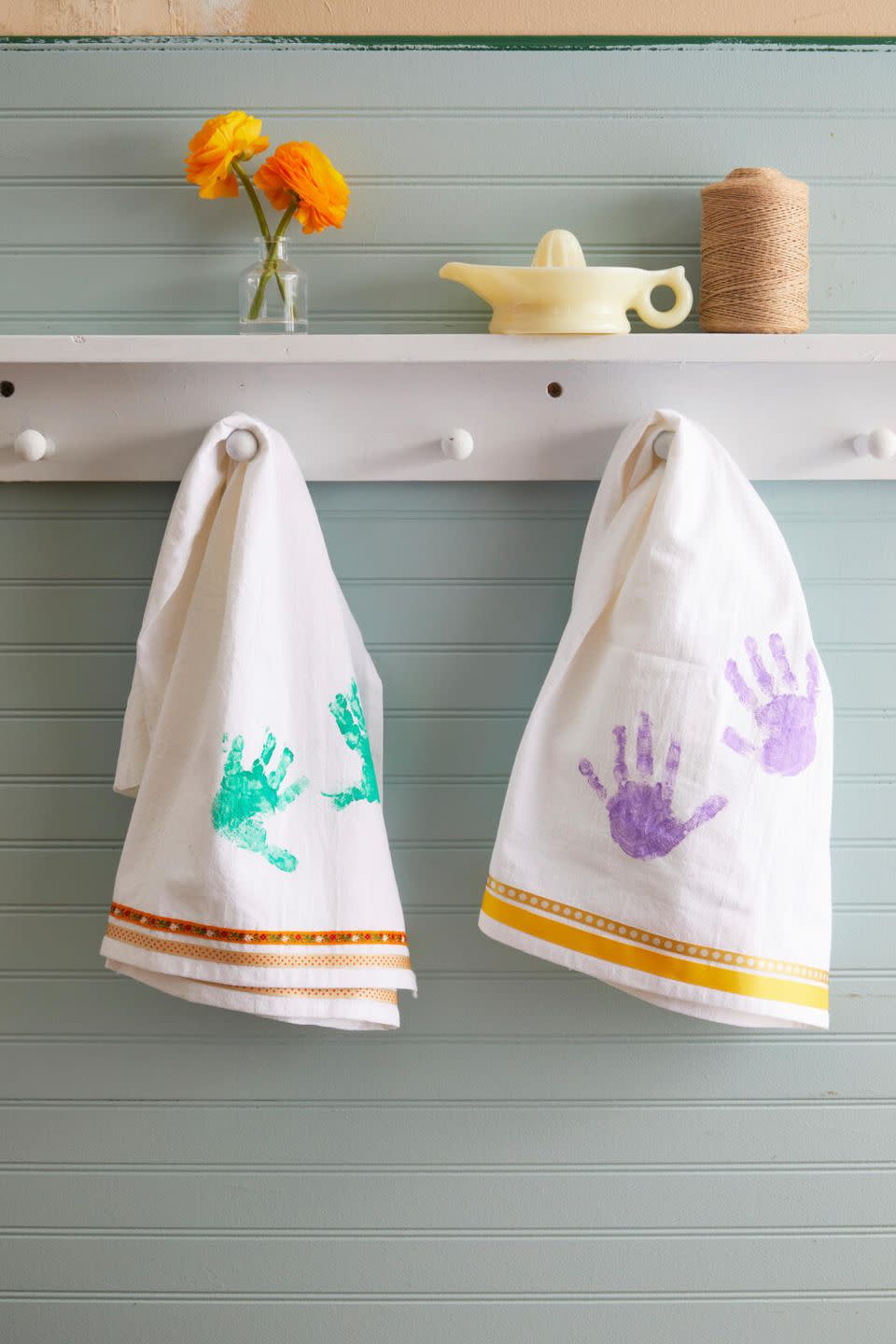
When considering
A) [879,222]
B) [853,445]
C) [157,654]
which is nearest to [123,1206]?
[157,654]

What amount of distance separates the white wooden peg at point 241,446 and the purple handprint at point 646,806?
0.37m

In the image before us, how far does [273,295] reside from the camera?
892mm

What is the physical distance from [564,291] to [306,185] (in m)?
0.22

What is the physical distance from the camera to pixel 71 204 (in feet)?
3.01

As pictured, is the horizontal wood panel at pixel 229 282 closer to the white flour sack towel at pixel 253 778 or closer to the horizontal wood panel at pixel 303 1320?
the white flour sack towel at pixel 253 778

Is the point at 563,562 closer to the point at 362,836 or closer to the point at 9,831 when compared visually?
the point at 362,836

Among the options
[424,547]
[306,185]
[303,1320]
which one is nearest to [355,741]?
[424,547]

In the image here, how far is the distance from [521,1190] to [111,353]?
816 mm

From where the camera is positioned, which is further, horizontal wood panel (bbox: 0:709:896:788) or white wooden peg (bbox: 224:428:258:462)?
horizontal wood panel (bbox: 0:709:896:788)

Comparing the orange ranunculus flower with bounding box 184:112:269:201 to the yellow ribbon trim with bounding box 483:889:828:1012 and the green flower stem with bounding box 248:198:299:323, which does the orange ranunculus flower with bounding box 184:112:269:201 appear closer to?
the green flower stem with bounding box 248:198:299:323

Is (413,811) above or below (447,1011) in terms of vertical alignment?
above

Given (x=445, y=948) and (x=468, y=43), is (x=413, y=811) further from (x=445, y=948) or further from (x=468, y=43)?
(x=468, y=43)

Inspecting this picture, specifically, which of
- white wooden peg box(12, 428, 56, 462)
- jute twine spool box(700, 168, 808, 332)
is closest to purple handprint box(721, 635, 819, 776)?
jute twine spool box(700, 168, 808, 332)

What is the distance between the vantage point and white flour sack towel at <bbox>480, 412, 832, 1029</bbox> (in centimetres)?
81
